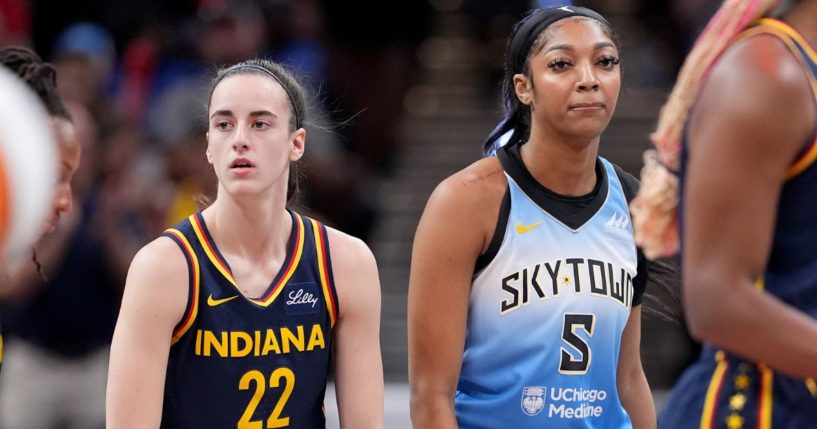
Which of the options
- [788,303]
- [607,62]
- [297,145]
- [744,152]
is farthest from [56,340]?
[744,152]

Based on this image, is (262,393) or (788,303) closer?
(788,303)

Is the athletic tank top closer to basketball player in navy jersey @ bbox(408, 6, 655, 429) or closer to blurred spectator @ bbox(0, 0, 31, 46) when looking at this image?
basketball player in navy jersey @ bbox(408, 6, 655, 429)

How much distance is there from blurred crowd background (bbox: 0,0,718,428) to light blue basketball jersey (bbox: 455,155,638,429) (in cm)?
51

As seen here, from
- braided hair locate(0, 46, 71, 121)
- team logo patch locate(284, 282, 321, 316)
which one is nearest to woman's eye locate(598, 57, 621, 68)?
team logo patch locate(284, 282, 321, 316)

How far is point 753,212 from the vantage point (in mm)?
2334

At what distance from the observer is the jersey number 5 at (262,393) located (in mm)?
3535

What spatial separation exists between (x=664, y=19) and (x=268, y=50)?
3.78m

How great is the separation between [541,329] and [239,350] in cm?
79

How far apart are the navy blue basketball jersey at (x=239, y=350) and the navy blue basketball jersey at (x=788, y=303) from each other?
4.22ft

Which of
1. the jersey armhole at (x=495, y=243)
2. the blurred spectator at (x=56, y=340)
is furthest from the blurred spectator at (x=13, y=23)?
the jersey armhole at (x=495, y=243)

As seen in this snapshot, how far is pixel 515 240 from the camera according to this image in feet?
12.0

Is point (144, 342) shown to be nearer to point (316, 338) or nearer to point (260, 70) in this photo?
point (316, 338)

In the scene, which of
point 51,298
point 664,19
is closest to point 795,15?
point 51,298

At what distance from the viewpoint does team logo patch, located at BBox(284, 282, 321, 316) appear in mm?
3615
